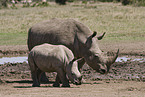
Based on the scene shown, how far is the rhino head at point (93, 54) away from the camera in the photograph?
11406mm

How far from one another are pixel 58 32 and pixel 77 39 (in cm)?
67

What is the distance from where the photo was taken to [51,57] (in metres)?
10.6

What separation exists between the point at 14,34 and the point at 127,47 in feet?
27.7

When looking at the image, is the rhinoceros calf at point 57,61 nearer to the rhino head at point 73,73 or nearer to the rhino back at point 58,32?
the rhino head at point 73,73

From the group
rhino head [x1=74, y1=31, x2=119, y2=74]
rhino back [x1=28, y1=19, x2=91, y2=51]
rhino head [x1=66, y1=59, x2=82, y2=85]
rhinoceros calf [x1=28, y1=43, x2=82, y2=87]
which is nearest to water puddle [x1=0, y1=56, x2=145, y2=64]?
rhino back [x1=28, y1=19, x2=91, y2=51]

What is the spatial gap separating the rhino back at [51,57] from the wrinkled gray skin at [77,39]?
105cm

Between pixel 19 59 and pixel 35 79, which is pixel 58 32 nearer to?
pixel 35 79

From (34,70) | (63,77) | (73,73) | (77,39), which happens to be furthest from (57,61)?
(77,39)

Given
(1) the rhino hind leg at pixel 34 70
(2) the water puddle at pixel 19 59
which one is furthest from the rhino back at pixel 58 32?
(2) the water puddle at pixel 19 59

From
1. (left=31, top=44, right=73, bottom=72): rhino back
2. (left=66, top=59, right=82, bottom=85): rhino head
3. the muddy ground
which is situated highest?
(left=31, top=44, right=73, bottom=72): rhino back

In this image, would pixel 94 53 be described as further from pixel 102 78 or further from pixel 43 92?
pixel 43 92

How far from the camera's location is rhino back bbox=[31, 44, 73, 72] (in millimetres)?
10540

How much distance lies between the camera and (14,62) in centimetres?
1639

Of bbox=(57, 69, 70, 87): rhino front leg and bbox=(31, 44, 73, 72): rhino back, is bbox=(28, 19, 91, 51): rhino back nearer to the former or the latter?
bbox=(31, 44, 73, 72): rhino back
